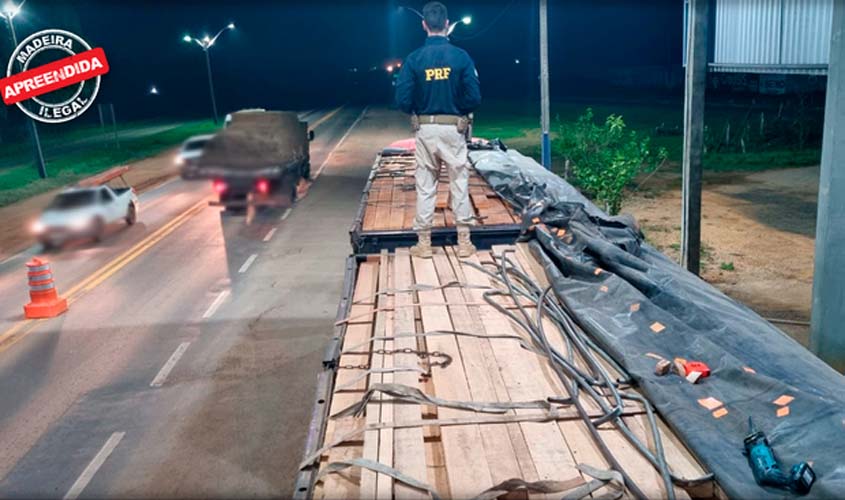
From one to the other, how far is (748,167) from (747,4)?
11736 mm

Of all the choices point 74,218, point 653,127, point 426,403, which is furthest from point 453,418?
point 653,127

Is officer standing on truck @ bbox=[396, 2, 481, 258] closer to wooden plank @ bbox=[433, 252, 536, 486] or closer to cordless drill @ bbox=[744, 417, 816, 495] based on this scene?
wooden plank @ bbox=[433, 252, 536, 486]

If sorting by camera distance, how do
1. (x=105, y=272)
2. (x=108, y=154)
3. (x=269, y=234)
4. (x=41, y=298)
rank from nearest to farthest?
(x=108, y=154) → (x=41, y=298) → (x=105, y=272) → (x=269, y=234)

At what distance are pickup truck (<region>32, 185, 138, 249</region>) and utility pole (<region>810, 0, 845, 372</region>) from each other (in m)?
6.85

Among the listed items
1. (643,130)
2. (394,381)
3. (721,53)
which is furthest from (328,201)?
(643,130)

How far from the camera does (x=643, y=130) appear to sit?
132ft

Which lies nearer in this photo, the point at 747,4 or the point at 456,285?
the point at 456,285

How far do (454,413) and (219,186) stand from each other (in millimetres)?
2078

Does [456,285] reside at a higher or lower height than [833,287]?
higher

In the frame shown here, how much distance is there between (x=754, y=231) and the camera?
650 inches

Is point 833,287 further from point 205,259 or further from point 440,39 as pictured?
point 205,259

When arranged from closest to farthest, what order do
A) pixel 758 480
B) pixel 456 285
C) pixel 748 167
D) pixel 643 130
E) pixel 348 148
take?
pixel 758 480 → pixel 456 285 → pixel 748 167 → pixel 348 148 → pixel 643 130

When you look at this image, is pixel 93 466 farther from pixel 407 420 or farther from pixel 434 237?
pixel 407 420

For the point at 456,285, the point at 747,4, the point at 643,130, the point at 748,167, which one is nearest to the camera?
the point at 456,285
